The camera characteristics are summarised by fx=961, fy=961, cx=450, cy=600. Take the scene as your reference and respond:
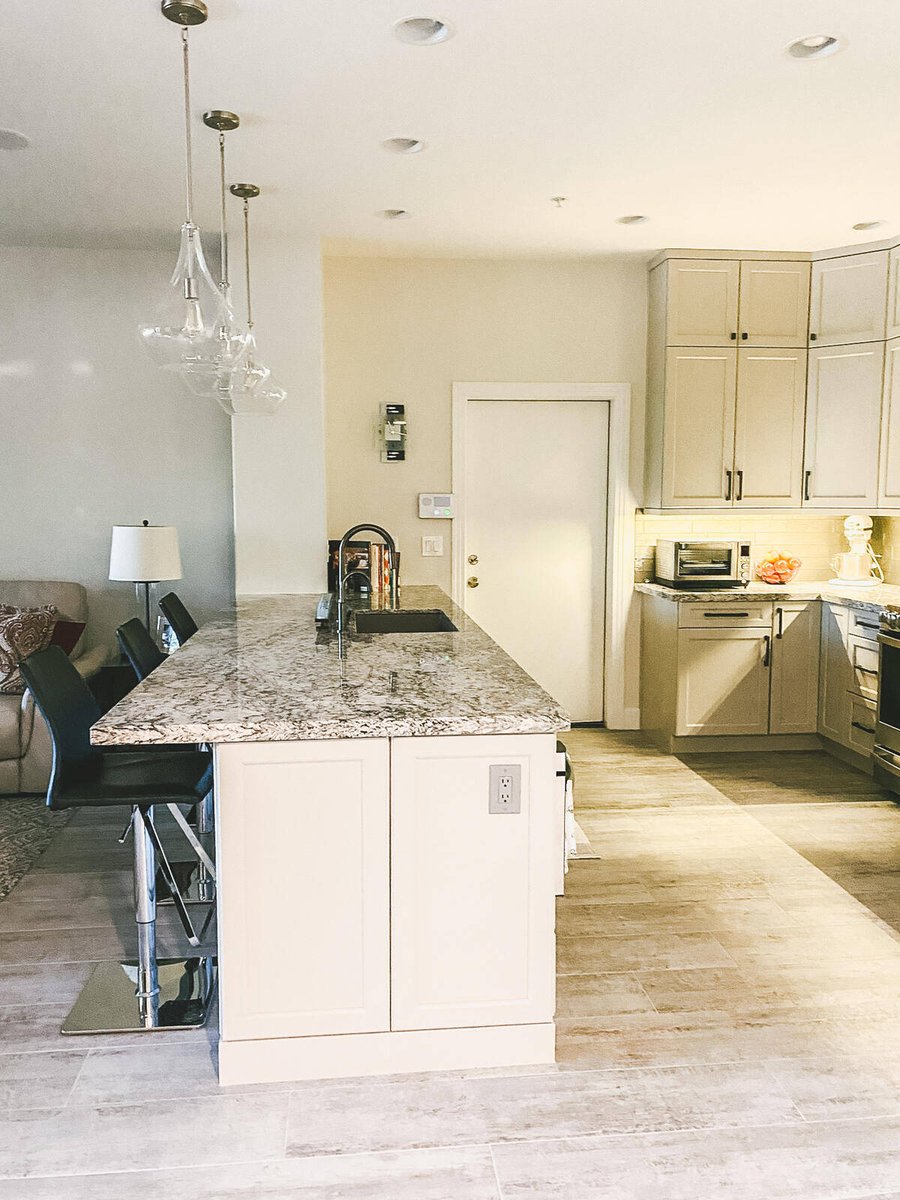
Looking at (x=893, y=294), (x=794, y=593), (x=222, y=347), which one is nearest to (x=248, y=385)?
A: (x=222, y=347)

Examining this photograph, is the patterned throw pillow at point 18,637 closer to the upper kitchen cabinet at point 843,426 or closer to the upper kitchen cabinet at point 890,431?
the upper kitchen cabinet at point 843,426

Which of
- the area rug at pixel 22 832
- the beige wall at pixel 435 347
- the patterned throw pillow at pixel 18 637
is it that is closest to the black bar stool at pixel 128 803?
the area rug at pixel 22 832

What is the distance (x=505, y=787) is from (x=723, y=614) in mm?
3083

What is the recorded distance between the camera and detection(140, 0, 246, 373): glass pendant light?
2518 mm

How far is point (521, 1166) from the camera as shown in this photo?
2018 millimetres

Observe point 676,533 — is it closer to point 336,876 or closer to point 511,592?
point 511,592

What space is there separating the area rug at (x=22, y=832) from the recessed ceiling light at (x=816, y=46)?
358 centimetres

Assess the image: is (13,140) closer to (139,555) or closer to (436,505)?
(139,555)

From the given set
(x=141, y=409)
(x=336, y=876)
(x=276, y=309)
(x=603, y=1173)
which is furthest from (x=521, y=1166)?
(x=141, y=409)

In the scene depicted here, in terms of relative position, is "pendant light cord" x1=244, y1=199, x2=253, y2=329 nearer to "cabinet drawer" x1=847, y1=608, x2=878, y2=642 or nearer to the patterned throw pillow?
the patterned throw pillow

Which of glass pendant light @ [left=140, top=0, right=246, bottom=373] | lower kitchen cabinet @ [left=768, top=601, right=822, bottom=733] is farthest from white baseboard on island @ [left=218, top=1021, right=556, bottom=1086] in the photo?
lower kitchen cabinet @ [left=768, top=601, right=822, bottom=733]

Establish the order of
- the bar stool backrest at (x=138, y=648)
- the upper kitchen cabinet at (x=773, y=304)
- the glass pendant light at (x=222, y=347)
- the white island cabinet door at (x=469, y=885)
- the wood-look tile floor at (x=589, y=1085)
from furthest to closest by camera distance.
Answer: the upper kitchen cabinet at (x=773, y=304) < the bar stool backrest at (x=138, y=648) < the glass pendant light at (x=222, y=347) < the white island cabinet door at (x=469, y=885) < the wood-look tile floor at (x=589, y=1085)

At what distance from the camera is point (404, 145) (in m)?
3.50

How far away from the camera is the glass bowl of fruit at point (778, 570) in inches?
210
